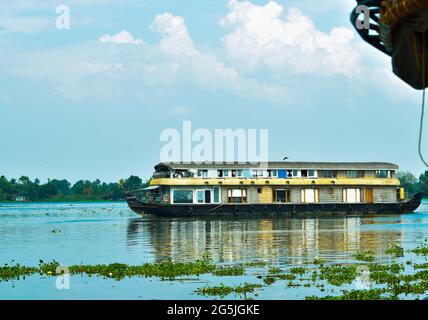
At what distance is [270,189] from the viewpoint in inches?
2261

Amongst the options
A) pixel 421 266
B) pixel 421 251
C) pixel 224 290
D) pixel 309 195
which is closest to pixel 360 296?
pixel 224 290

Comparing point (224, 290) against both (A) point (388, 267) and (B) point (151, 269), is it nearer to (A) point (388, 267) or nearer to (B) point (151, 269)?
(B) point (151, 269)

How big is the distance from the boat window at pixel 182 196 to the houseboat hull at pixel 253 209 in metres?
0.84

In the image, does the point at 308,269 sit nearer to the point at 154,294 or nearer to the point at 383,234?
the point at 154,294

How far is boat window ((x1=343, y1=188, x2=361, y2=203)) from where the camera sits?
58.8 m

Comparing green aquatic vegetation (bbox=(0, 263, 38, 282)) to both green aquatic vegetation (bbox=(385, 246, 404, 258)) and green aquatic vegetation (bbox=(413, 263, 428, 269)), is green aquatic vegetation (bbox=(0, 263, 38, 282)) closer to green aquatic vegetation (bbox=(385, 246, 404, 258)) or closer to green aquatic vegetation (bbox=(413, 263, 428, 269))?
green aquatic vegetation (bbox=(413, 263, 428, 269))

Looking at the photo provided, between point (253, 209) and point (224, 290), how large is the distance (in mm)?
39877

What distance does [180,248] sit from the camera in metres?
28.2

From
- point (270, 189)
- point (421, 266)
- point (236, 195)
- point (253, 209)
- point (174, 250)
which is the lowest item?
point (421, 266)

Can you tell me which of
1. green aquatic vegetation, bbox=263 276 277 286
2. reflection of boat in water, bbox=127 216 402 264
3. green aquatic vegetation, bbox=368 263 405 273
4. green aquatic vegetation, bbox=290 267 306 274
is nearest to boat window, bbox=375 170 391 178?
reflection of boat in water, bbox=127 216 402 264

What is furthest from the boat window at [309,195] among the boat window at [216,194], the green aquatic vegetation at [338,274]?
the green aquatic vegetation at [338,274]
